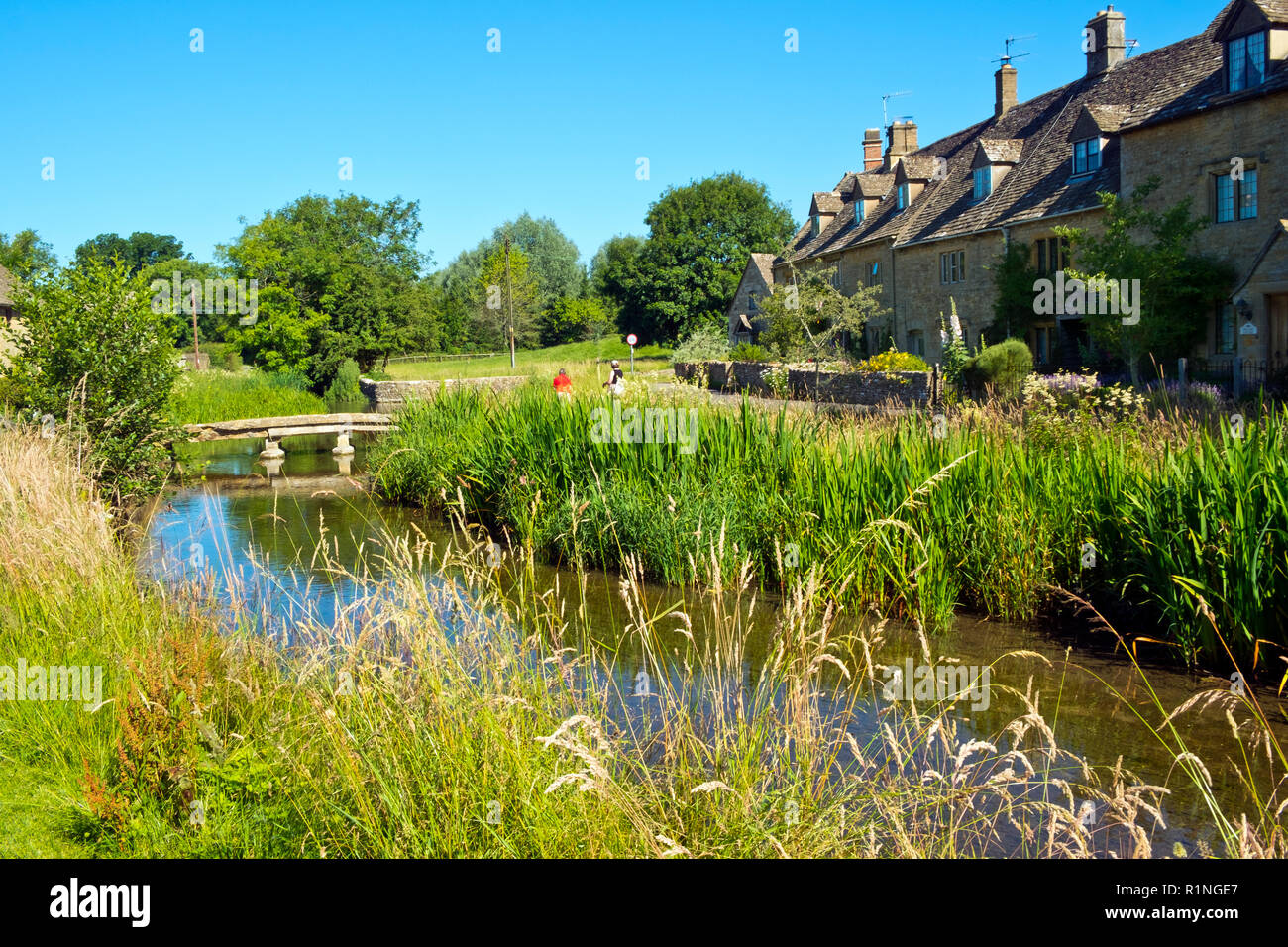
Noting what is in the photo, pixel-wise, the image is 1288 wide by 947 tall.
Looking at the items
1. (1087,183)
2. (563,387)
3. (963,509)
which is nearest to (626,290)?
(1087,183)

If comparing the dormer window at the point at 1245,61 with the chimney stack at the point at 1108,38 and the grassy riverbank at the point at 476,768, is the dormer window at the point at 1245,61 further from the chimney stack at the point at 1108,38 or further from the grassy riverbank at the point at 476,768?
the grassy riverbank at the point at 476,768

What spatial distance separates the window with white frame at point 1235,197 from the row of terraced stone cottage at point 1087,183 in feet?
0.11

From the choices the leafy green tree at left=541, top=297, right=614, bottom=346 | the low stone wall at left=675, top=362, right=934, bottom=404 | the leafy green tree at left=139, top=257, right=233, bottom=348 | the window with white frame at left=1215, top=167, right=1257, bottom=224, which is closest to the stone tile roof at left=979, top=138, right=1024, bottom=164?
the window with white frame at left=1215, top=167, right=1257, bottom=224

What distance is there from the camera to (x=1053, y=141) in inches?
1243

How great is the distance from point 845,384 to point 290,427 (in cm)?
1418

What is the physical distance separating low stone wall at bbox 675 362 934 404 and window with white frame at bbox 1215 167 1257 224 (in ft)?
27.1

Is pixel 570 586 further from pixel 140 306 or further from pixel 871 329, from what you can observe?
pixel 871 329

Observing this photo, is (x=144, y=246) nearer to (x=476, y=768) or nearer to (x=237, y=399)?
(x=237, y=399)

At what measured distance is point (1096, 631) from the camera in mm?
8211

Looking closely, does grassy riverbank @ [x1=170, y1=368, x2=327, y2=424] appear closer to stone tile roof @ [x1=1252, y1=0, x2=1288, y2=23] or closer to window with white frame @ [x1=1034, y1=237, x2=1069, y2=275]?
window with white frame @ [x1=1034, y1=237, x2=1069, y2=275]

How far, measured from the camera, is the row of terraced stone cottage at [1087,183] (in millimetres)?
21984

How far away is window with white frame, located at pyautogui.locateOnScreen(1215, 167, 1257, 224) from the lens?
22.5m
